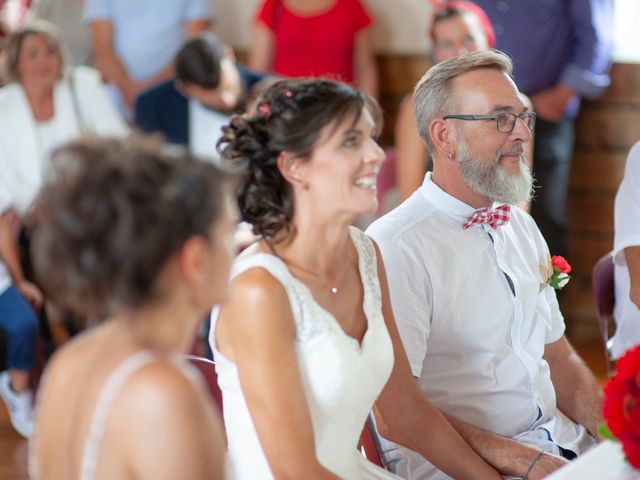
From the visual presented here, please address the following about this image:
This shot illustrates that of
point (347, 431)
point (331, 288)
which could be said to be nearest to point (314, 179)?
point (331, 288)

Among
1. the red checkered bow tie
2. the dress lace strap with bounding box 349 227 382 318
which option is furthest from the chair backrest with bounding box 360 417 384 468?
the red checkered bow tie

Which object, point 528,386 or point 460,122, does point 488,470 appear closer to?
point 528,386

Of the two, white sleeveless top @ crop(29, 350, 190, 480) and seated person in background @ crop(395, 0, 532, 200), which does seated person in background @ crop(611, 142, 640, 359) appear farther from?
white sleeveless top @ crop(29, 350, 190, 480)

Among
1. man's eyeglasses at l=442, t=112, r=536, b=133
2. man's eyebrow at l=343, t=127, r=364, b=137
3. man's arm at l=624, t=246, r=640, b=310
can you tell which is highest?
man's eyebrow at l=343, t=127, r=364, b=137

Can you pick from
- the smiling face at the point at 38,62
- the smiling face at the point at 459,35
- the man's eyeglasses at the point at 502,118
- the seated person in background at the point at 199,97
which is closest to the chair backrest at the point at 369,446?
the man's eyeglasses at the point at 502,118

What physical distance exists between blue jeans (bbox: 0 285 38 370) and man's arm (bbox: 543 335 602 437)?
2043 millimetres

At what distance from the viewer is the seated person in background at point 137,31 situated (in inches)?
200

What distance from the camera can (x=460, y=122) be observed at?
2.42 m

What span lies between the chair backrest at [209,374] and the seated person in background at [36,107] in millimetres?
2455

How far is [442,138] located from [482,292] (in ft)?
1.24

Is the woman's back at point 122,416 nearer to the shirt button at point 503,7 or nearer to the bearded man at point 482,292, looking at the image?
the bearded man at point 482,292

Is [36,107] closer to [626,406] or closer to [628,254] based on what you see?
[628,254]

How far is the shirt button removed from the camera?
4371mm

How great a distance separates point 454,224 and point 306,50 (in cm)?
264
